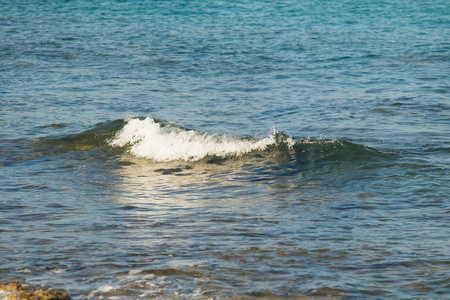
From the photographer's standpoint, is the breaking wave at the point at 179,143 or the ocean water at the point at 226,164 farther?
the breaking wave at the point at 179,143

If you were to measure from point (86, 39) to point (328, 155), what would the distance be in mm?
11343

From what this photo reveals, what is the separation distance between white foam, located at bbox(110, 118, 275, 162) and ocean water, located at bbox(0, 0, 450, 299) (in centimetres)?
3

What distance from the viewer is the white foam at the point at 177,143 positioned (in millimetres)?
8484

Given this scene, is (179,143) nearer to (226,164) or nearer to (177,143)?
(177,143)

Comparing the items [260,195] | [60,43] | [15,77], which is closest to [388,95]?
[260,195]

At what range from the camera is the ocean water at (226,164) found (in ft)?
14.6

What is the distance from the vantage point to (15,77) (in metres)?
13.2

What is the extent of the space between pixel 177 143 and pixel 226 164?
105 centimetres

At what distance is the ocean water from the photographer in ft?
14.6

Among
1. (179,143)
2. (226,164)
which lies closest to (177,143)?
(179,143)

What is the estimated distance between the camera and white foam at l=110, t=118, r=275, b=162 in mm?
8484

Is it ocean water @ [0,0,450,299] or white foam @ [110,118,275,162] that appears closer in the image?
ocean water @ [0,0,450,299]

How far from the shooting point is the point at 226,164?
8.10 m

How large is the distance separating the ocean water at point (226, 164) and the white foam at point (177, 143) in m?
0.03
